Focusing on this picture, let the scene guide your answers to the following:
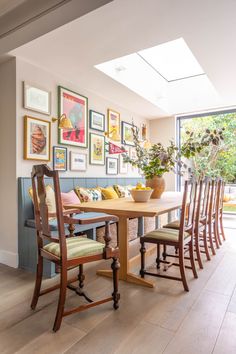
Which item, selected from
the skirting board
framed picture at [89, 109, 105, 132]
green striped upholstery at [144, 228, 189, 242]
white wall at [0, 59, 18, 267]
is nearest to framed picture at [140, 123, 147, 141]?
framed picture at [89, 109, 105, 132]

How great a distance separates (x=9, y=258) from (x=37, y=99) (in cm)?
196

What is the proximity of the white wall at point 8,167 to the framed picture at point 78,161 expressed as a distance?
3.12 feet

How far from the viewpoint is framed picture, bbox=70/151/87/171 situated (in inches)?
144

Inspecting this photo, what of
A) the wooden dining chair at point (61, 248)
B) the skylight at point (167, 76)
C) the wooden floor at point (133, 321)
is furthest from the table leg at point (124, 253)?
the skylight at point (167, 76)

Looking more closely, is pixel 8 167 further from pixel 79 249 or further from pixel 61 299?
pixel 61 299

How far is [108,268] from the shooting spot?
2699mm

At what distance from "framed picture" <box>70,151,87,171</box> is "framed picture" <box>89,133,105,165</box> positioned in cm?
18

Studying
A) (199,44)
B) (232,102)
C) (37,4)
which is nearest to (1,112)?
(37,4)

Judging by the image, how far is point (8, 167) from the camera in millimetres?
2928

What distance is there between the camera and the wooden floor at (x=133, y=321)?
4.71ft

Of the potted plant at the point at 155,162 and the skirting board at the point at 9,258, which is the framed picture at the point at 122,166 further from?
the skirting board at the point at 9,258

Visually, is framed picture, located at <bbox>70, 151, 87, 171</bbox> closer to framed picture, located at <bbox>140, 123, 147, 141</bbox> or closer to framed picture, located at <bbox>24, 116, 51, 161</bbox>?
framed picture, located at <bbox>24, 116, 51, 161</bbox>

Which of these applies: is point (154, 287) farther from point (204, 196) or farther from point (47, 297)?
point (204, 196)

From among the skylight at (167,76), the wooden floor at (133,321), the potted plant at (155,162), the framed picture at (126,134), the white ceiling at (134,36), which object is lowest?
the wooden floor at (133,321)
